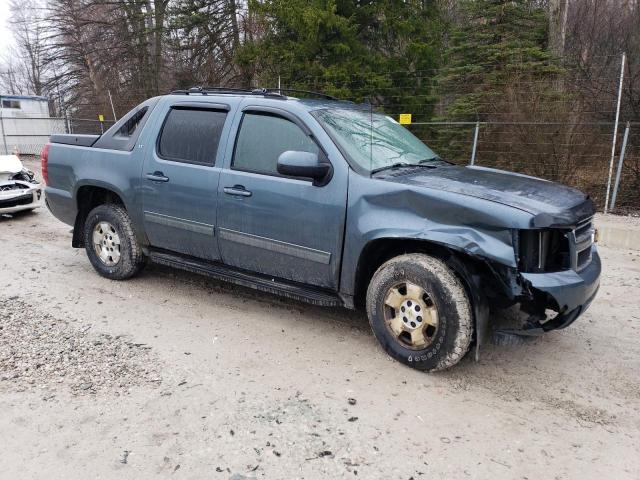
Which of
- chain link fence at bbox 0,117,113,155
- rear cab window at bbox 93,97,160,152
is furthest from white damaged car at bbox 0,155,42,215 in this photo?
chain link fence at bbox 0,117,113,155

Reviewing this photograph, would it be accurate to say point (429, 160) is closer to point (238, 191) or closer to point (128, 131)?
point (238, 191)

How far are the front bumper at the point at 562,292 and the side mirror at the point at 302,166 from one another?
1542 mm

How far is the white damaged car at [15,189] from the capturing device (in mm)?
8289

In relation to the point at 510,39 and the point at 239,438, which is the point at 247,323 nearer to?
the point at 239,438

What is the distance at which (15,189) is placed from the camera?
Answer: 8453mm

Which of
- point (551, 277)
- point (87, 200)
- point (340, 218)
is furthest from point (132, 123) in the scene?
point (551, 277)

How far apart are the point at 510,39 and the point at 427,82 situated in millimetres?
2639

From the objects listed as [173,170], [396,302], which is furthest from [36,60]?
[396,302]

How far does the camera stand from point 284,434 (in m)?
2.94

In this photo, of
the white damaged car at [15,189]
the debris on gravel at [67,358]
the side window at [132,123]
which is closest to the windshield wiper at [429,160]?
the debris on gravel at [67,358]

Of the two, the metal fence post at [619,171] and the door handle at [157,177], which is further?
the metal fence post at [619,171]

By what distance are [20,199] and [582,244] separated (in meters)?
8.22

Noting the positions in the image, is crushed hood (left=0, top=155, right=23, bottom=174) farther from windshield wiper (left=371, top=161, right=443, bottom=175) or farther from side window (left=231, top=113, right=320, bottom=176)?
windshield wiper (left=371, top=161, right=443, bottom=175)

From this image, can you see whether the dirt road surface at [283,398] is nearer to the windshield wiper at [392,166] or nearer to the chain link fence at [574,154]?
the windshield wiper at [392,166]
